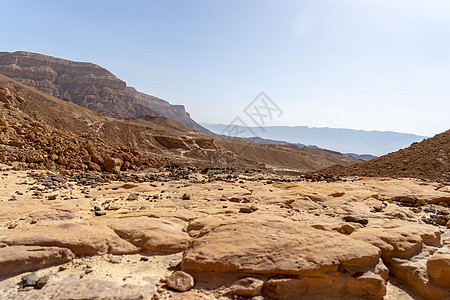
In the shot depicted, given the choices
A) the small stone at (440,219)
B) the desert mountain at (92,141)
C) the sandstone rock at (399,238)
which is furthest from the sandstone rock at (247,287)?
the desert mountain at (92,141)

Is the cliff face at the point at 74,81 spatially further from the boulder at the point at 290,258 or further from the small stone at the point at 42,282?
the small stone at the point at 42,282

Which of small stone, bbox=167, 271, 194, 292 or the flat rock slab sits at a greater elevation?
the flat rock slab

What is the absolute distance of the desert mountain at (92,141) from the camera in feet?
42.8

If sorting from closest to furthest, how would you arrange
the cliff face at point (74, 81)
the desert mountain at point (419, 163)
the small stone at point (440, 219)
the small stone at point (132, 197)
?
the small stone at point (440, 219), the small stone at point (132, 197), the desert mountain at point (419, 163), the cliff face at point (74, 81)

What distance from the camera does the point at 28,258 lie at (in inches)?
144

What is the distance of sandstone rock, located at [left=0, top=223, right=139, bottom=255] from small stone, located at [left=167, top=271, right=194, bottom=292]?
1111 mm

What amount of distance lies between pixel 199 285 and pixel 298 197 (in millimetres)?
5072

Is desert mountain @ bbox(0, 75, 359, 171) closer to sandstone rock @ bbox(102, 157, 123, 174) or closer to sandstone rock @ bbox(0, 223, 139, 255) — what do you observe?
sandstone rock @ bbox(102, 157, 123, 174)

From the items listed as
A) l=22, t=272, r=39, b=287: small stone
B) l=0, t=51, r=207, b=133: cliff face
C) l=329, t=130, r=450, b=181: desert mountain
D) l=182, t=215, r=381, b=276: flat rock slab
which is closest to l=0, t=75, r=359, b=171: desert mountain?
l=22, t=272, r=39, b=287: small stone

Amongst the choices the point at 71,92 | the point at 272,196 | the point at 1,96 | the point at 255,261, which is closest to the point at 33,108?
the point at 1,96

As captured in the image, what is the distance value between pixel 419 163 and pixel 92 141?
21.3m

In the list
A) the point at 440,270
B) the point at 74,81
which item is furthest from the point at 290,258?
the point at 74,81

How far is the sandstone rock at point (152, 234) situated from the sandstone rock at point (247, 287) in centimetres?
130

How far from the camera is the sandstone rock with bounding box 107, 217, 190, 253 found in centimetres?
442
